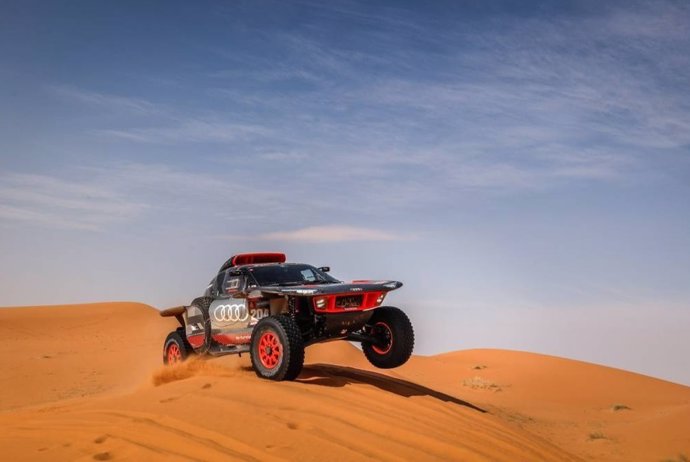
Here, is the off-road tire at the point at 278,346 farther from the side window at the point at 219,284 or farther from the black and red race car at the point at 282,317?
the side window at the point at 219,284

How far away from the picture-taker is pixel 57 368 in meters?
20.9

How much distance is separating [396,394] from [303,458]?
9.97 feet

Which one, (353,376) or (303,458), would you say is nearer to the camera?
(303,458)

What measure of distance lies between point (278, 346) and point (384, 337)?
212cm

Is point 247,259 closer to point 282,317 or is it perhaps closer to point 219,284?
point 219,284

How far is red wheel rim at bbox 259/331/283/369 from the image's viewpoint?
29.8 feet

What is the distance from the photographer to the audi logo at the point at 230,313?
10477 mm

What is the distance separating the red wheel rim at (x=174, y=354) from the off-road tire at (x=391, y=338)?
12.4 feet

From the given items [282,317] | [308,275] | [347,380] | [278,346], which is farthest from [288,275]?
[347,380]

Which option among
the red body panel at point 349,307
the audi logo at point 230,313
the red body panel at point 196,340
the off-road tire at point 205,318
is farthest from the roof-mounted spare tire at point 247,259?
the red body panel at point 349,307

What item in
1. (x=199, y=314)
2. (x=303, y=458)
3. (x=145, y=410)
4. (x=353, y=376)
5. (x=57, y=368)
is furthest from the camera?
(x=57, y=368)

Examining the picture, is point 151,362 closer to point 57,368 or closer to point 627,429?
point 57,368

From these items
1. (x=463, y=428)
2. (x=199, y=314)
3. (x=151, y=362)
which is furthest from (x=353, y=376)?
(x=151, y=362)

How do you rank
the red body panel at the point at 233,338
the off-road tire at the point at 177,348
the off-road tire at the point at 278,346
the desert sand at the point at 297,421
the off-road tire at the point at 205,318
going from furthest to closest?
the off-road tire at the point at 177,348 → the off-road tire at the point at 205,318 → the red body panel at the point at 233,338 → the off-road tire at the point at 278,346 → the desert sand at the point at 297,421
